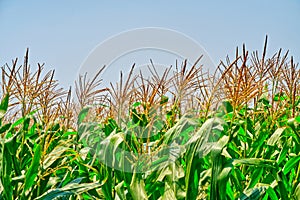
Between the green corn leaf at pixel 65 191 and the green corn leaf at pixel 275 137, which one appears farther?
the green corn leaf at pixel 275 137

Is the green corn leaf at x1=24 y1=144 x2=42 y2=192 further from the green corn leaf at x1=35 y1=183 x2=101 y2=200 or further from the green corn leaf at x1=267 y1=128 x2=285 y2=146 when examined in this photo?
the green corn leaf at x1=267 y1=128 x2=285 y2=146

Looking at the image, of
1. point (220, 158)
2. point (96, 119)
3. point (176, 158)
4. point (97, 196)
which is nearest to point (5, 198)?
point (97, 196)

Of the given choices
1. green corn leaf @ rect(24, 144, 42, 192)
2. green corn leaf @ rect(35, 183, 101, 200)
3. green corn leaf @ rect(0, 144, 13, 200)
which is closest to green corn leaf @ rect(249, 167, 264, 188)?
green corn leaf @ rect(35, 183, 101, 200)

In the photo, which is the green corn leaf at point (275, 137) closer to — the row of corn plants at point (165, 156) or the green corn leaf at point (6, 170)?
the row of corn plants at point (165, 156)

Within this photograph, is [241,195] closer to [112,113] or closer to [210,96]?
[210,96]

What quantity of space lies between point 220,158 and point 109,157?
32.3 inches

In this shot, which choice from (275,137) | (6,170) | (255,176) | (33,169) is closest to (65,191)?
(33,169)

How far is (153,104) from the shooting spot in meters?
3.13

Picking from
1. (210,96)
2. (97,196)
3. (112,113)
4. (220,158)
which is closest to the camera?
(220,158)

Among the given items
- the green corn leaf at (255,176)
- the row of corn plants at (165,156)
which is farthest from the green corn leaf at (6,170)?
the green corn leaf at (255,176)

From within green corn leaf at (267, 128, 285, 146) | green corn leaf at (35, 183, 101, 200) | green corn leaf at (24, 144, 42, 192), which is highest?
green corn leaf at (267, 128, 285, 146)

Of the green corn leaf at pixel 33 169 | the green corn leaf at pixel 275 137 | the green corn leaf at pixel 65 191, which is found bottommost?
the green corn leaf at pixel 65 191

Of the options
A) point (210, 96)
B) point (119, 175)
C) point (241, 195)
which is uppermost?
point (210, 96)

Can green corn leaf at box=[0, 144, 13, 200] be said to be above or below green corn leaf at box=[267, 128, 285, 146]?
below
